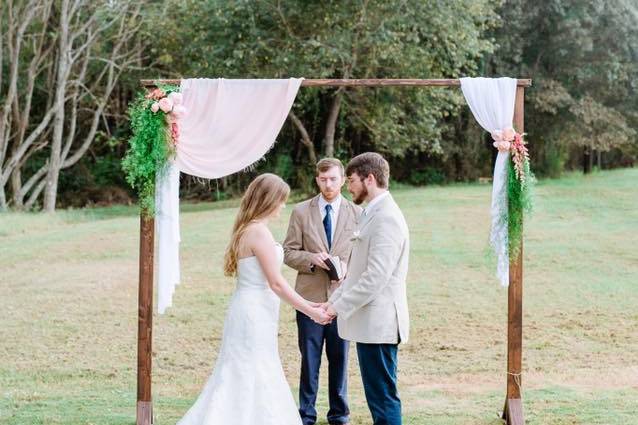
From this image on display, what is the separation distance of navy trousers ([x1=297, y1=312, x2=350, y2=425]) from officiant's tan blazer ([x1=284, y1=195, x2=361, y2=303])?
0.69 feet

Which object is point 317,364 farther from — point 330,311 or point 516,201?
point 516,201

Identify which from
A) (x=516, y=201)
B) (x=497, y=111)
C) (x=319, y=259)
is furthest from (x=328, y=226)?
(x=497, y=111)

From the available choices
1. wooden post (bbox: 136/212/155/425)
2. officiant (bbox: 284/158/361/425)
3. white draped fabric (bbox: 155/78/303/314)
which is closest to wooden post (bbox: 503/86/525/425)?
officiant (bbox: 284/158/361/425)

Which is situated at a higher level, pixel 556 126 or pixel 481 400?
pixel 556 126

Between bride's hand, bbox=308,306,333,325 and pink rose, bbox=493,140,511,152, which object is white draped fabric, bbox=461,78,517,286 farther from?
bride's hand, bbox=308,306,333,325

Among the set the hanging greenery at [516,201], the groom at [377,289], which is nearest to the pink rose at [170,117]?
the groom at [377,289]

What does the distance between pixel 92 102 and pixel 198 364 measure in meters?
20.1

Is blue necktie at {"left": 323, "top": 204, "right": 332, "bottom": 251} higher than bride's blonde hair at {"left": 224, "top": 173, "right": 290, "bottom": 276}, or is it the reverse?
bride's blonde hair at {"left": 224, "top": 173, "right": 290, "bottom": 276}

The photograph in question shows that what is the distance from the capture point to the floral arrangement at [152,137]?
21.9 ft

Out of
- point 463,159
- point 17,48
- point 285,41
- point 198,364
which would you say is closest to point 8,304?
point 198,364

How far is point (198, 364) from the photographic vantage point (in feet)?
33.2

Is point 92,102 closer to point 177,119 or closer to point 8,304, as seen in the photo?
point 8,304

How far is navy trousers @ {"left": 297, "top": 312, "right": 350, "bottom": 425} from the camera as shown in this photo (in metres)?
6.77

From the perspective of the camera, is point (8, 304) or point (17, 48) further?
point (17, 48)
